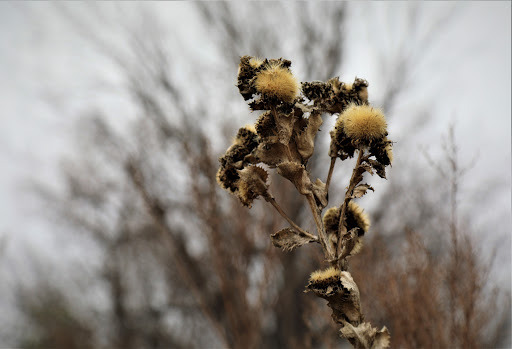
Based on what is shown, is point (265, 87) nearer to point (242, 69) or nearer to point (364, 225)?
point (242, 69)

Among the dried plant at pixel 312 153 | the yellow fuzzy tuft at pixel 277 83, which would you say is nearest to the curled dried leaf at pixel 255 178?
the dried plant at pixel 312 153

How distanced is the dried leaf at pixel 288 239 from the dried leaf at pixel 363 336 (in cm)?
18

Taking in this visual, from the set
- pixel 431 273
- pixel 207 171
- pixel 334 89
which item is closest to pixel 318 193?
pixel 334 89

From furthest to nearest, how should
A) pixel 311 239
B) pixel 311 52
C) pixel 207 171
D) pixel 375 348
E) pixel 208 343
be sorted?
pixel 208 343 < pixel 311 52 < pixel 207 171 < pixel 311 239 < pixel 375 348

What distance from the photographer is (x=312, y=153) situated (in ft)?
3.07

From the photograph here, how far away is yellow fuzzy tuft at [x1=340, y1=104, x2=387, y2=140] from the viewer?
0.85m

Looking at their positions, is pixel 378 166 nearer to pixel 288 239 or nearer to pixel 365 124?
pixel 365 124

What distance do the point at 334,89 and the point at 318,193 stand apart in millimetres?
253

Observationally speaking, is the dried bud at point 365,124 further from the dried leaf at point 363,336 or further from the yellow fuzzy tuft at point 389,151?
the dried leaf at point 363,336

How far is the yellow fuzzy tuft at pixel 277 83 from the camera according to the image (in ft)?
2.95

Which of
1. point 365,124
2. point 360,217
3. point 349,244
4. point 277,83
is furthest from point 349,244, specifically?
point 277,83

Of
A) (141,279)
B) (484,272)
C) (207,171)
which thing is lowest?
(484,272)

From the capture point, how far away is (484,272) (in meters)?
2.23

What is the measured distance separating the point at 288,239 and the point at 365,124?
29cm
